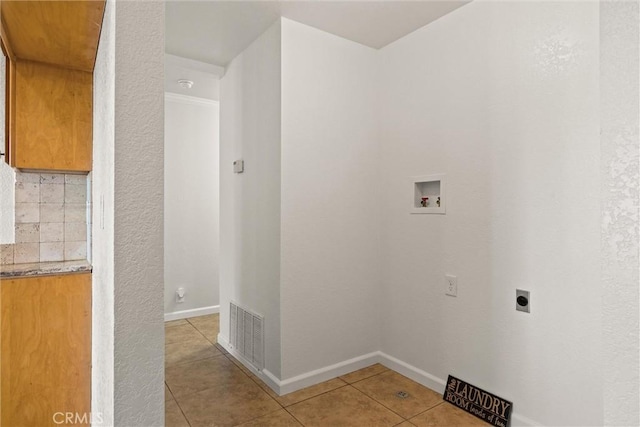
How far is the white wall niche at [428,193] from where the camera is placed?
2422 millimetres

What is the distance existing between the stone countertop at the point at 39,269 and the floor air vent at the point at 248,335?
122 cm

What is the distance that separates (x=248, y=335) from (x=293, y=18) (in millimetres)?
2394

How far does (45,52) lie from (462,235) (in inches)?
104

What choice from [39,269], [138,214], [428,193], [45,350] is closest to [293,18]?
[428,193]

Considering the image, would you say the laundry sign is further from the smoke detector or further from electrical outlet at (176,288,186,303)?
the smoke detector

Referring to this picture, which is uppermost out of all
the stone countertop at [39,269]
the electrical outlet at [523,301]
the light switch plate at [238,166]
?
the light switch plate at [238,166]

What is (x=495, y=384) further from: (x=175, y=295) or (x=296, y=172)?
(x=175, y=295)

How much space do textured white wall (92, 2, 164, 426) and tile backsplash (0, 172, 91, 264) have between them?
5.30 ft

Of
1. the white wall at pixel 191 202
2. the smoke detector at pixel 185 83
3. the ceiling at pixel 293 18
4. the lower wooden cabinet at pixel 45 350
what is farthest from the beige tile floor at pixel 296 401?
the smoke detector at pixel 185 83

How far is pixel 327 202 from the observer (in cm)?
267

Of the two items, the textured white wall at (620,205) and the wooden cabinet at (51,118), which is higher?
the wooden cabinet at (51,118)

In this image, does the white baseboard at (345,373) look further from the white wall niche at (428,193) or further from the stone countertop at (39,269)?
the stone countertop at (39,269)

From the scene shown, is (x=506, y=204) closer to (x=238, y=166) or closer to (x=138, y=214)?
(x=138, y=214)

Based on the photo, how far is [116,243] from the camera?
1050 millimetres
